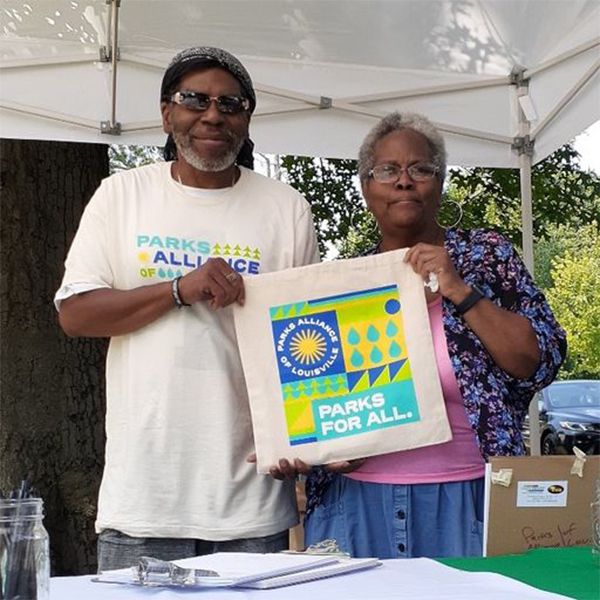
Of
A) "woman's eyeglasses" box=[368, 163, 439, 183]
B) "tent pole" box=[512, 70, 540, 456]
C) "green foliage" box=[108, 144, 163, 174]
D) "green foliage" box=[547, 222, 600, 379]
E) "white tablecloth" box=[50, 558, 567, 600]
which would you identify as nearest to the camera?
"white tablecloth" box=[50, 558, 567, 600]

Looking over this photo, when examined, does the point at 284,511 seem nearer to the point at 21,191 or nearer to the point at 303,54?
the point at 303,54

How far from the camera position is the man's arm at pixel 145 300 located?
7.29 ft

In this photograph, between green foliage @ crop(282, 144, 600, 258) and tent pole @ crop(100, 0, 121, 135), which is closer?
tent pole @ crop(100, 0, 121, 135)

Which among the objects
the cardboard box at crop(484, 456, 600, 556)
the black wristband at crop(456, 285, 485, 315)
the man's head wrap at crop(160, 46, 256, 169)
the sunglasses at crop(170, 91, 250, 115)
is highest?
the man's head wrap at crop(160, 46, 256, 169)

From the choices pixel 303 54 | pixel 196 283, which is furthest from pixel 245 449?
pixel 303 54

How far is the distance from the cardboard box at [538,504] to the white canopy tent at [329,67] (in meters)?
2.15

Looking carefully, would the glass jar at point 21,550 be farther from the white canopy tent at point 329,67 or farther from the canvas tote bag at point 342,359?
the white canopy tent at point 329,67

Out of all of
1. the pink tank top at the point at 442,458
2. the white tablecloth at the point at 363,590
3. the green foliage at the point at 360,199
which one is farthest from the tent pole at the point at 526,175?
the green foliage at the point at 360,199

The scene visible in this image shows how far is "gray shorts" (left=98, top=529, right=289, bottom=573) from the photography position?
228 cm

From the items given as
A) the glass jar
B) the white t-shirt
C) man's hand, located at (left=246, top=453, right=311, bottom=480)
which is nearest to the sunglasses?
the white t-shirt

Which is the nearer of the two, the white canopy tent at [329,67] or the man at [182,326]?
the man at [182,326]

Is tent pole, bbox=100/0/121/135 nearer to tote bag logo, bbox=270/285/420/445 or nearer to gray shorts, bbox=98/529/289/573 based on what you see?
tote bag logo, bbox=270/285/420/445

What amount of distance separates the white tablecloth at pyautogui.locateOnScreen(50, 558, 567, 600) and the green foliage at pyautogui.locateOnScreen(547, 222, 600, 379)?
22.3m

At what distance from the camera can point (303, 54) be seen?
3.91 meters
